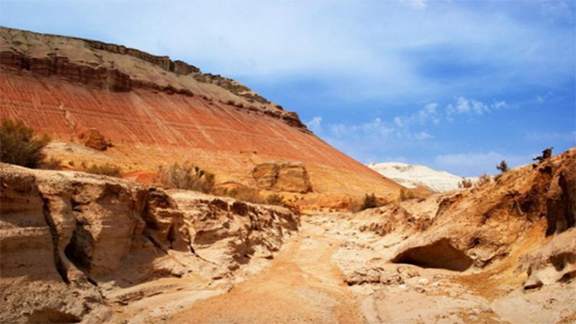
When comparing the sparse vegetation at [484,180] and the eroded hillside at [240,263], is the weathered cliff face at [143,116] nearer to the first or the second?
the sparse vegetation at [484,180]

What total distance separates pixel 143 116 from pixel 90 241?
51.5 metres

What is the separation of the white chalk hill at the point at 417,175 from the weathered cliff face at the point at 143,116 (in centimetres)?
2403

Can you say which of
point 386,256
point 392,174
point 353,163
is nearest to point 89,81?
point 353,163

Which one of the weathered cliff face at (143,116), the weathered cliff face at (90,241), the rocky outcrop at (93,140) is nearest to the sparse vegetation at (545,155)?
the weathered cliff face at (90,241)

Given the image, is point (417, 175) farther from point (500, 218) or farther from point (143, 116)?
point (500, 218)

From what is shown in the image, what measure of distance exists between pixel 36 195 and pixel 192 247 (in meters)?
3.87

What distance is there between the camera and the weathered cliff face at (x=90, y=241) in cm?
670

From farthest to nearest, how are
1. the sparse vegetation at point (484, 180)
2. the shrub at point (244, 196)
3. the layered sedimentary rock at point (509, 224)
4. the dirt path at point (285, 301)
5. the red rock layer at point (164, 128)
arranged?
1. the red rock layer at point (164, 128)
2. the shrub at point (244, 196)
3. the sparse vegetation at point (484, 180)
4. the layered sedimentary rock at point (509, 224)
5. the dirt path at point (285, 301)

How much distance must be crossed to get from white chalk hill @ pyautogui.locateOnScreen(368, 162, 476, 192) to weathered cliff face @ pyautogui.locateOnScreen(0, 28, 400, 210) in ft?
78.8

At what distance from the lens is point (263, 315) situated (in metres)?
8.05

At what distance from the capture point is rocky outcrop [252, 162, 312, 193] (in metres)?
40.0

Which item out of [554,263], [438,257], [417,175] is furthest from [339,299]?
[417,175]

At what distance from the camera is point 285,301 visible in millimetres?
8906

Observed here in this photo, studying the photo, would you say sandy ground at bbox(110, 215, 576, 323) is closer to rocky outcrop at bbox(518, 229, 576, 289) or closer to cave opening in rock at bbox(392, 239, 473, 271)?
rocky outcrop at bbox(518, 229, 576, 289)
